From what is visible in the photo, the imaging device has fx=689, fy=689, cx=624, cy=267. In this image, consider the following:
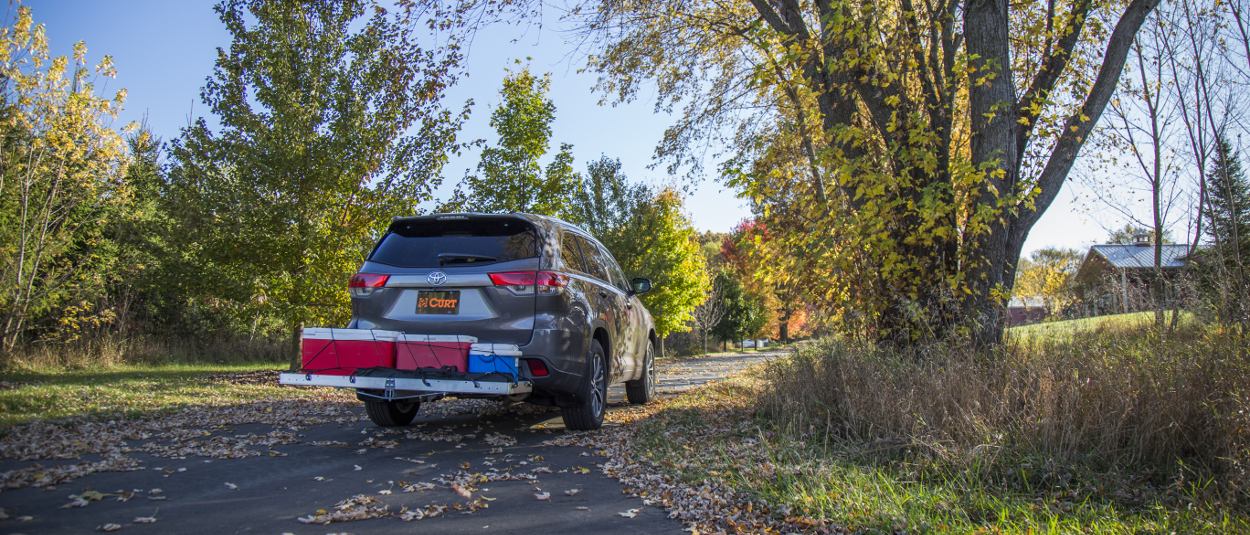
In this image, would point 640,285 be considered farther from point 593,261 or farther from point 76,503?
point 76,503

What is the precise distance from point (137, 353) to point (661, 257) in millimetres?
14864

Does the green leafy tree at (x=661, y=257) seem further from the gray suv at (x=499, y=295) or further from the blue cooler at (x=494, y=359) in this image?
the blue cooler at (x=494, y=359)

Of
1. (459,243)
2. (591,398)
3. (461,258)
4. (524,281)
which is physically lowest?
(591,398)

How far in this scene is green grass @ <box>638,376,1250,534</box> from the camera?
3.36 meters

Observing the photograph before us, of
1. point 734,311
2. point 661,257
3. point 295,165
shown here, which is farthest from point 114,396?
point 734,311

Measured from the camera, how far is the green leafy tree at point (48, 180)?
14375 mm

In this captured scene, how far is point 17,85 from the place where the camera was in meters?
14.4

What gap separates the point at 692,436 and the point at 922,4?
23.5 ft

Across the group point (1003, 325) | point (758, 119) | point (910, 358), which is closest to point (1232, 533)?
point (910, 358)

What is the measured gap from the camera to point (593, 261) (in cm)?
683

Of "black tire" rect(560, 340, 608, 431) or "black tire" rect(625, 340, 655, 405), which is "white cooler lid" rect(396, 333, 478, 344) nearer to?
"black tire" rect(560, 340, 608, 431)

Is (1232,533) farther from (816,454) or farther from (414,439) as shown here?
(414,439)

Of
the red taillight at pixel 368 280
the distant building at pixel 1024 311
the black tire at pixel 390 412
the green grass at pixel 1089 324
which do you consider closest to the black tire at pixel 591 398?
the black tire at pixel 390 412

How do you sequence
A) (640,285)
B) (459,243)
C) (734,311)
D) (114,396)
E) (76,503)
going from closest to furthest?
(76,503) < (459,243) < (640,285) < (114,396) < (734,311)
